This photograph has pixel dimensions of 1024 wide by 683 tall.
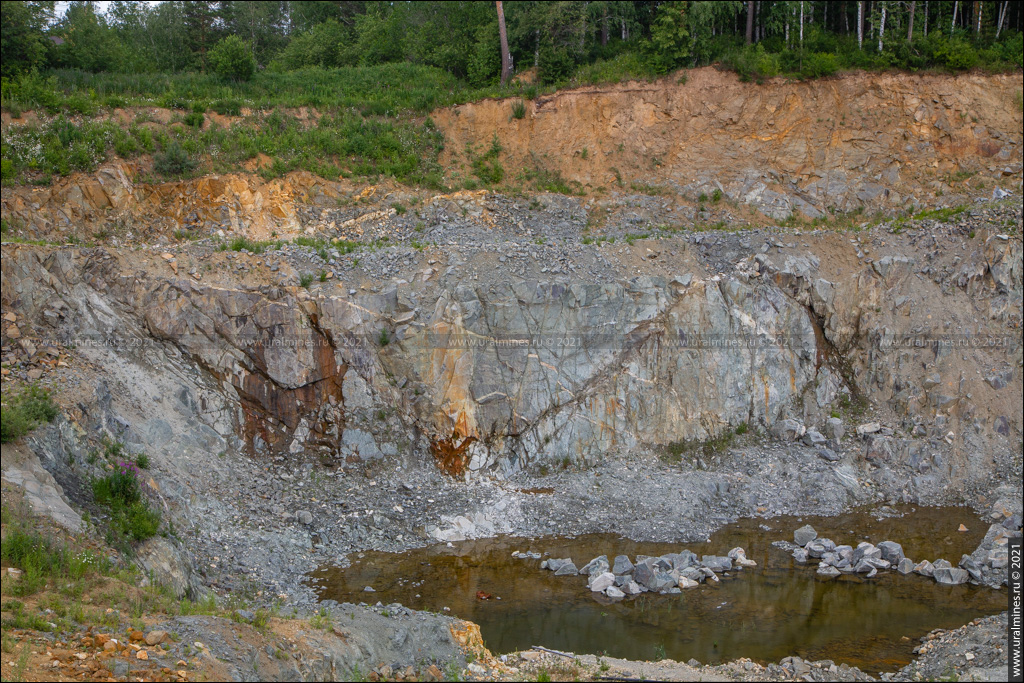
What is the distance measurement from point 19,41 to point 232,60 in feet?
22.0

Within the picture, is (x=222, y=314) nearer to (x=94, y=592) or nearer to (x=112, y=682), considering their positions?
(x=94, y=592)

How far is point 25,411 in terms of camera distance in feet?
43.1

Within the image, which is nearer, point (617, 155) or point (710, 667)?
point (710, 667)

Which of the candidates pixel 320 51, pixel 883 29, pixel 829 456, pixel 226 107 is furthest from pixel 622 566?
pixel 320 51

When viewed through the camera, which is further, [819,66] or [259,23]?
[259,23]

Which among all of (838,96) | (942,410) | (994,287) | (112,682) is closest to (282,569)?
(112,682)

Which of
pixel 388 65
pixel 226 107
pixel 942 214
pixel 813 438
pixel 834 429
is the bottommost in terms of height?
pixel 813 438

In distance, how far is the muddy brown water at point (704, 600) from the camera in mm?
12297

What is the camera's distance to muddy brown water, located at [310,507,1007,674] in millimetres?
12297

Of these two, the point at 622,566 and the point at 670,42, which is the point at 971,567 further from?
the point at 670,42

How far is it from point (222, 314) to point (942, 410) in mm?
20153

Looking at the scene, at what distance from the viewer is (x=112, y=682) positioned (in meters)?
7.69

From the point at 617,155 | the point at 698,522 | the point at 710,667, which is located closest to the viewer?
the point at 710,667

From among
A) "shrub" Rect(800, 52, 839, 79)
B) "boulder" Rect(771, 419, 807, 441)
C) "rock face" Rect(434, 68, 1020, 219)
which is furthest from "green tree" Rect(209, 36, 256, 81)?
"boulder" Rect(771, 419, 807, 441)
